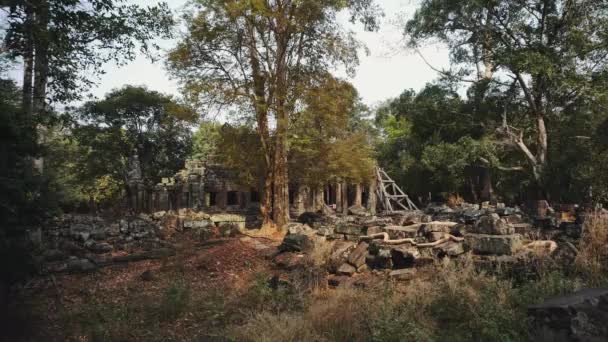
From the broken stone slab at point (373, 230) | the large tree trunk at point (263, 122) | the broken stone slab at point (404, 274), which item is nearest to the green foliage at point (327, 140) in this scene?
the large tree trunk at point (263, 122)

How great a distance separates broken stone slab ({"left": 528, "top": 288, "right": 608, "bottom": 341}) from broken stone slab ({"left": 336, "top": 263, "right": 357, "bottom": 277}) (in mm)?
4767

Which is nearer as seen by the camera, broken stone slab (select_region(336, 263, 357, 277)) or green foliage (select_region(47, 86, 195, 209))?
broken stone slab (select_region(336, 263, 357, 277))

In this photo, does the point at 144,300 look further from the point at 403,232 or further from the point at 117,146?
the point at 117,146

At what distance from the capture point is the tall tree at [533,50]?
17625mm

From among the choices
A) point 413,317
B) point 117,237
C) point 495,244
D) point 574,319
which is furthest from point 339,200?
point 574,319

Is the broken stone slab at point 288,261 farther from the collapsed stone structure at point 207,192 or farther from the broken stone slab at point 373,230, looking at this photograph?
the collapsed stone structure at point 207,192

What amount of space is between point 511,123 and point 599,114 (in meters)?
5.51

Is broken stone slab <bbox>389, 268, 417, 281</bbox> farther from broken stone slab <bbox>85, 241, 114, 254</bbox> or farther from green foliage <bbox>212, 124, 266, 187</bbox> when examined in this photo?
green foliage <bbox>212, 124, 266, 187</bbox>

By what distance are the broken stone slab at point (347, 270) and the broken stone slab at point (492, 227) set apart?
256cm

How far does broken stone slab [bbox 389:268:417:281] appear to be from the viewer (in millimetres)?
7871

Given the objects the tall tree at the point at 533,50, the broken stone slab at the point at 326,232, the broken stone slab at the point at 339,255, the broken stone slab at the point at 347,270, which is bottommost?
the broken stone slab at the point at 347,270

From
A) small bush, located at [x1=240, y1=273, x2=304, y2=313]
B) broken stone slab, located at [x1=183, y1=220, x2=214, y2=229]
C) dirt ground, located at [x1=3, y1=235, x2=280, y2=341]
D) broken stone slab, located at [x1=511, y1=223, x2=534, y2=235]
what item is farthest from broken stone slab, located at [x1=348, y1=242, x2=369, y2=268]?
broken stone slab, located at [x1=183, y1=220, x2=214, y2=229]

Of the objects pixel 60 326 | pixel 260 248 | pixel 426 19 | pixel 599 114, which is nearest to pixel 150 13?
pixel 60 326

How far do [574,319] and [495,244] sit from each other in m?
3.89
